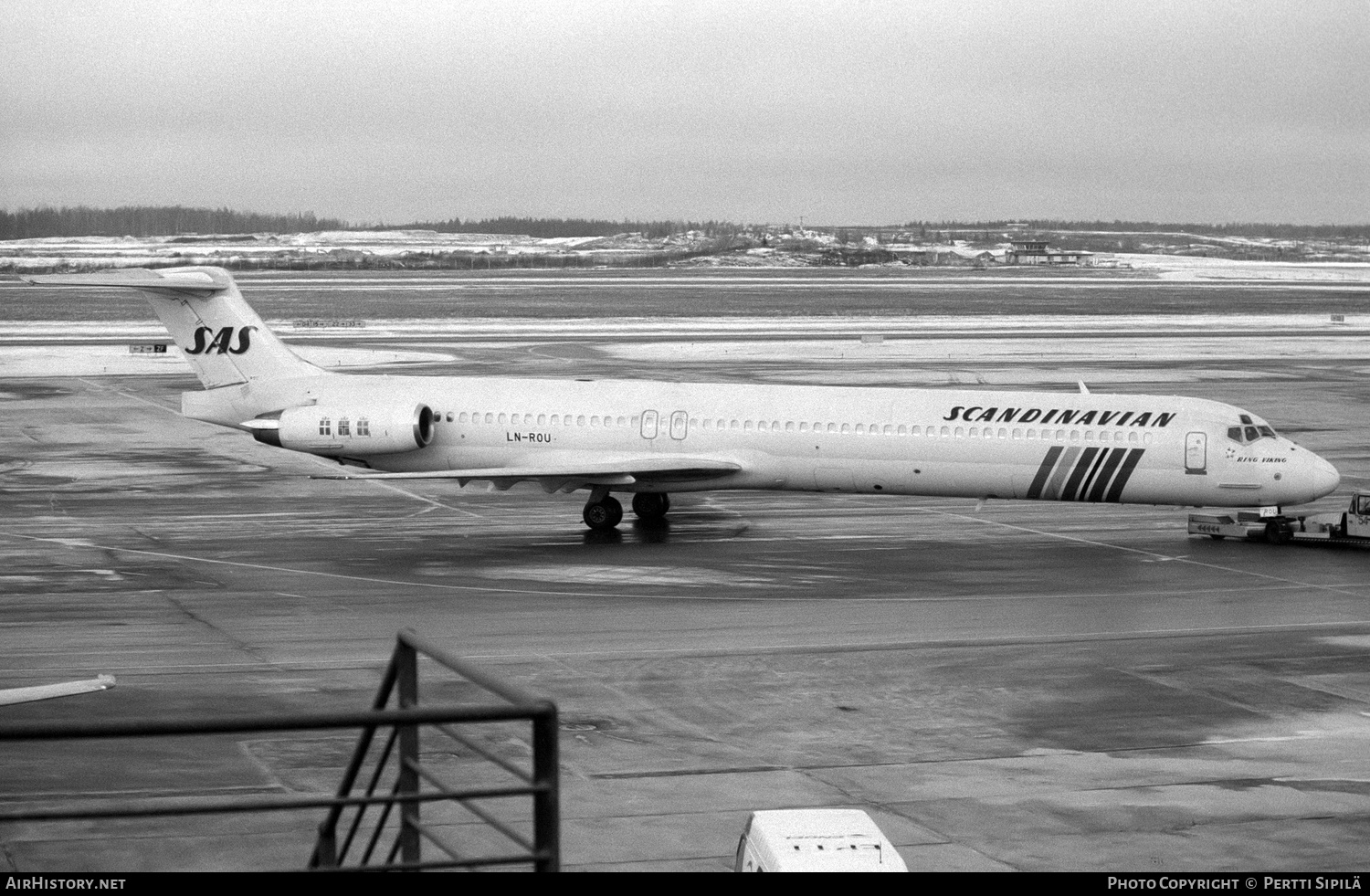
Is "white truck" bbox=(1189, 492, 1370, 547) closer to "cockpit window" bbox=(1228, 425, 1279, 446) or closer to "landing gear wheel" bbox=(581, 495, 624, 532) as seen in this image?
"cockpit window" bbox=(1228, 425, 1279, 446)

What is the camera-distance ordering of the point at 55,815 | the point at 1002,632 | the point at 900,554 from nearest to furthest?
the point at 55,815, the point at 1002,632, the point at 900,554

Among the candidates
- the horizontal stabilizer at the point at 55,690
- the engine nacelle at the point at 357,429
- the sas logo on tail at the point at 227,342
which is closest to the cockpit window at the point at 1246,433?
the engine nacelle at the point at 357,429

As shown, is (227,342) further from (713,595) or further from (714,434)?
(713,595)

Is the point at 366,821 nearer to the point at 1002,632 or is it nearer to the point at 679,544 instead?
the point at 1002,632

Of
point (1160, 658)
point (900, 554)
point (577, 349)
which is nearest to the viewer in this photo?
point (1160, 658)

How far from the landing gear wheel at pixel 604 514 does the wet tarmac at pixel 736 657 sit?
1.91ft

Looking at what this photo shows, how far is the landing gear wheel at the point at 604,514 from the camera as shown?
34844mm

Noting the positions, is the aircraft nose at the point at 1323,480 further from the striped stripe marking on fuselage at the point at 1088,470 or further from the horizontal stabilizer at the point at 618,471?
the horizontal stabilizer at the point at 618,471

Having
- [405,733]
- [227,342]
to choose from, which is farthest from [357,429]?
[405,733]

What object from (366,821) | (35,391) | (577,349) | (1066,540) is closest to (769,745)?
(366,821)

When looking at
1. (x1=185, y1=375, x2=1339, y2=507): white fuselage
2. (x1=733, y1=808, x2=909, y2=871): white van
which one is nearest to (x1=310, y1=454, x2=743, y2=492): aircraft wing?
(x1=185, y1=375, x2=1339, y2=507): white fuselage

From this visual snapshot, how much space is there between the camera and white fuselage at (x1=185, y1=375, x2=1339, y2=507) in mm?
32625

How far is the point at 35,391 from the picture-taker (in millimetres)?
63000

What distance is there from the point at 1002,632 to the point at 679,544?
906cm
